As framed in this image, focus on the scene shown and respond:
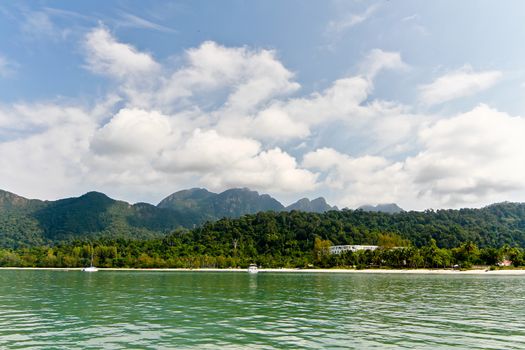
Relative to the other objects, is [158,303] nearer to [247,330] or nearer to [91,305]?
[91,305]

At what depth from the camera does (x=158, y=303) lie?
2000 inches

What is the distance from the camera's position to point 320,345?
2630cm

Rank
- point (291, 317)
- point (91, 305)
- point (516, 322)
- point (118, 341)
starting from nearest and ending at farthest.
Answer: point (118, 341), point (516, 322), point (291, 317), point (91, 305)

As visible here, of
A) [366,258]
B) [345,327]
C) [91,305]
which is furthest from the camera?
[366,258]

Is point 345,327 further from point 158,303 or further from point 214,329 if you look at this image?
point 158,303

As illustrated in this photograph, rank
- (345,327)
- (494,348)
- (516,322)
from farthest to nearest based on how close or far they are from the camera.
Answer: (516,322)
(345,327)
(494,348)

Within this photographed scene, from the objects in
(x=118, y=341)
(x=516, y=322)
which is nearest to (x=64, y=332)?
(x=118, y=341)

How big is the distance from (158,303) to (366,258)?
15265 centimetres

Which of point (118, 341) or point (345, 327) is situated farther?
point (345, 327)

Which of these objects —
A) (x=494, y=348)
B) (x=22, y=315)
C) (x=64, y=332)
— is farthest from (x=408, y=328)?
(x=22, y=315)

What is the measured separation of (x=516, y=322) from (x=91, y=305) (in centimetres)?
4377

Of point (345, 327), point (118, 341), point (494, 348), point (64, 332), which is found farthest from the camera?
point (345, 327)

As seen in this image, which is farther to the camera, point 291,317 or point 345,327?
point 291,317

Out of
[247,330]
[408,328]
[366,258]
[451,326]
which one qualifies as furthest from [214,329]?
[366,258]
